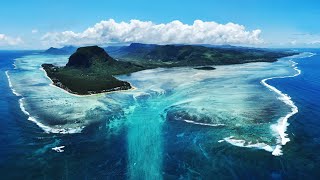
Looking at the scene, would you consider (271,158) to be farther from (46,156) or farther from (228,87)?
(228,87)

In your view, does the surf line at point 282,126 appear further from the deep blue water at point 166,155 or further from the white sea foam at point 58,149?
the white sea foam at point 58,149

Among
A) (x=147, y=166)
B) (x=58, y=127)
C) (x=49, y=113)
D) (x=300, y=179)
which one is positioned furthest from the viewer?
(x=49, y=113)

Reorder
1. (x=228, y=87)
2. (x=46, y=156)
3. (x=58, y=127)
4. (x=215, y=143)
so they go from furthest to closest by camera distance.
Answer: (x=228, y=87) → (x=58, y=127) → (x=215, y=143) → (x=46, y=156)

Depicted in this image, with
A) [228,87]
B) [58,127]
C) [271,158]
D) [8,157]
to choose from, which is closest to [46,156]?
[8,157]

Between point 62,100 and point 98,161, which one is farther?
point 62,100

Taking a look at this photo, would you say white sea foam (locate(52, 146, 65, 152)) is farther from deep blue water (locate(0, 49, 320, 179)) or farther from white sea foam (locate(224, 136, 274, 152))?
white sea foam (locate(224, 136, 274, 152))

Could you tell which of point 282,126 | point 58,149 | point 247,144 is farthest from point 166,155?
point 282,126

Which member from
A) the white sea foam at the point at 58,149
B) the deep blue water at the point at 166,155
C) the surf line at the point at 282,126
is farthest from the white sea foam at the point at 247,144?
the white sea foam at the point at 58,149

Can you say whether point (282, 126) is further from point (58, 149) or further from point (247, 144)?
point (58, 149)

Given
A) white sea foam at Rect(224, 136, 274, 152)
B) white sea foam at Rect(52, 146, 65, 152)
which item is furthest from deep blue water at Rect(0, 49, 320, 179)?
white sea foam at Rect(224, 136, 274, 152)
